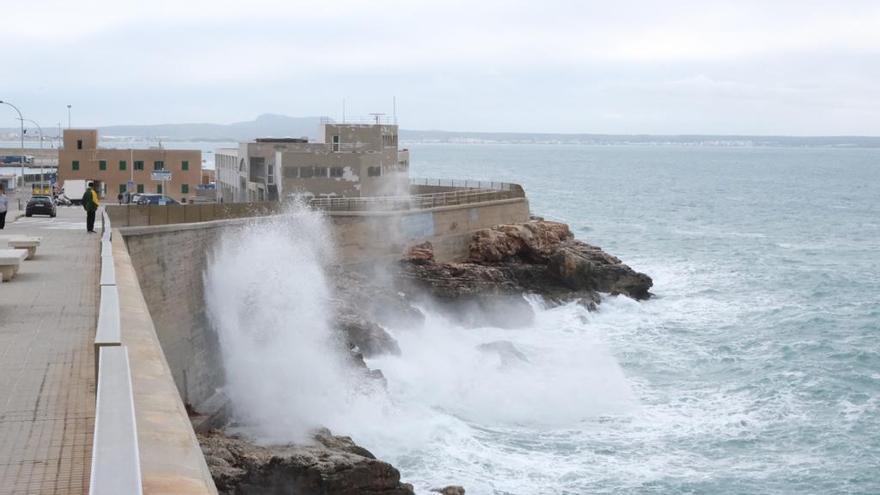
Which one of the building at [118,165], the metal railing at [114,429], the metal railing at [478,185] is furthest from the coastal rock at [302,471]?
the building at [118,165]

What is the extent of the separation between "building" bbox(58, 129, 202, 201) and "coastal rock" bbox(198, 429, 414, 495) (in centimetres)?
5443

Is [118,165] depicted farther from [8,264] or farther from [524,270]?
[8,264]

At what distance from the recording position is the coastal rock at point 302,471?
56.4 ft

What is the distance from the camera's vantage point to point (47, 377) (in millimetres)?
10523

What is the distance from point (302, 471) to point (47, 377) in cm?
769

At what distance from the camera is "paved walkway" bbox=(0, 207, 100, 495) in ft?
24.6

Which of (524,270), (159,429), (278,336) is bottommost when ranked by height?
(278,336)

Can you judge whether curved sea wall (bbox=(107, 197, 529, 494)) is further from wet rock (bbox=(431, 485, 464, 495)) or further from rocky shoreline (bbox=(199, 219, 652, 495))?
wet rock (bbox=(431, 485, 464, 495))

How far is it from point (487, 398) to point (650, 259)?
35.5 meters

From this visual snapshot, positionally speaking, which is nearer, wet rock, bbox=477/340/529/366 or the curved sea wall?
the curved sea wall

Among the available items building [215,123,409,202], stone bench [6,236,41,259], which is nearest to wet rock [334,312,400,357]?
stone bench [6,236,41,259]

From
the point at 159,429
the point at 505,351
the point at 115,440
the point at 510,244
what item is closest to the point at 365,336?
the point at 505,351

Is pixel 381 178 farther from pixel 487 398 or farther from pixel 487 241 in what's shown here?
pixel 487 398

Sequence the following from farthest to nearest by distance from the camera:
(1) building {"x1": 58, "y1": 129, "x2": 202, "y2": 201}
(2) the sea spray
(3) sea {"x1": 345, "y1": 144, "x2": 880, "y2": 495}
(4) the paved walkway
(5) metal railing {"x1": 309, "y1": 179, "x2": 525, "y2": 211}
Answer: (1) building {"x1": 58, "y1": 129, "x2": 202, "y2": 201}
(5) metal railing {"x1": 309, "y1": 179, "x2": 525, "y2": 211}
(2) the sea spray
(3) sea {"x1": 345, "y1": 144, "x2": 880, "y2": 495}
(4) the paved walkway
